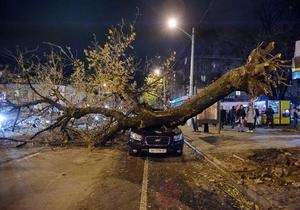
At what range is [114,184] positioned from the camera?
310 inches

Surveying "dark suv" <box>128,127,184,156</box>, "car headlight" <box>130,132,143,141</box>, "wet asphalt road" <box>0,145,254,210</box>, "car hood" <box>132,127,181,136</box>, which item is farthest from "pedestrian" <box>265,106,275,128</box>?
"car headlight" <box>130,132,143,141</box>

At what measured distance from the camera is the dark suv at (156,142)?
11898 mm

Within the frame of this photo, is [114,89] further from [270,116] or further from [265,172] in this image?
[270,116]

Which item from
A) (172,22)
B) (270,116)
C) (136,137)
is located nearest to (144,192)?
(136,137)

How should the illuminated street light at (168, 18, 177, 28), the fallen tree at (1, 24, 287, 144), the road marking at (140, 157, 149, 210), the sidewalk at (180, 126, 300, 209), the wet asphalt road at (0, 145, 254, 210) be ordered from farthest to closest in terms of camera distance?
1. the illuminated street light at (168, 18, 177, 28)
2. the fallen tree at (1, 24, 287, 144)
3. the sidewalk at (180, 126, 300, 209)
4. the wet asphalt road at (0, 145, 254, 210)
5. the road marking at (140, 157, 149, 210)

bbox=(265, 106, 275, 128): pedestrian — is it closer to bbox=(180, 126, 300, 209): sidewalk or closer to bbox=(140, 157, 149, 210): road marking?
bbox=(180, 126, 300, 209): sidewalk

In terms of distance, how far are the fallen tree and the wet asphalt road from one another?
7.48 ft

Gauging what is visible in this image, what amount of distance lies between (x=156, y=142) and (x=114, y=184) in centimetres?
425

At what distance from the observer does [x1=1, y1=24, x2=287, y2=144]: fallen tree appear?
10844 millimetres

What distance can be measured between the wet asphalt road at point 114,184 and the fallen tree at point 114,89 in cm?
228

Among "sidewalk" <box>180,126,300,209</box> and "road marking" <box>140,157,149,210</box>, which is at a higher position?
"sidewalk" <box>180,126,300,209</box>

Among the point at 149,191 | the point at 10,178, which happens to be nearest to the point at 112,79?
the point at 10,178

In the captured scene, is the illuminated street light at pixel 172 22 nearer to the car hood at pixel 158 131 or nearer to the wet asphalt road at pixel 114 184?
the car hood at pixel 158 131

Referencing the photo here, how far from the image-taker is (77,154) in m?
13.1
